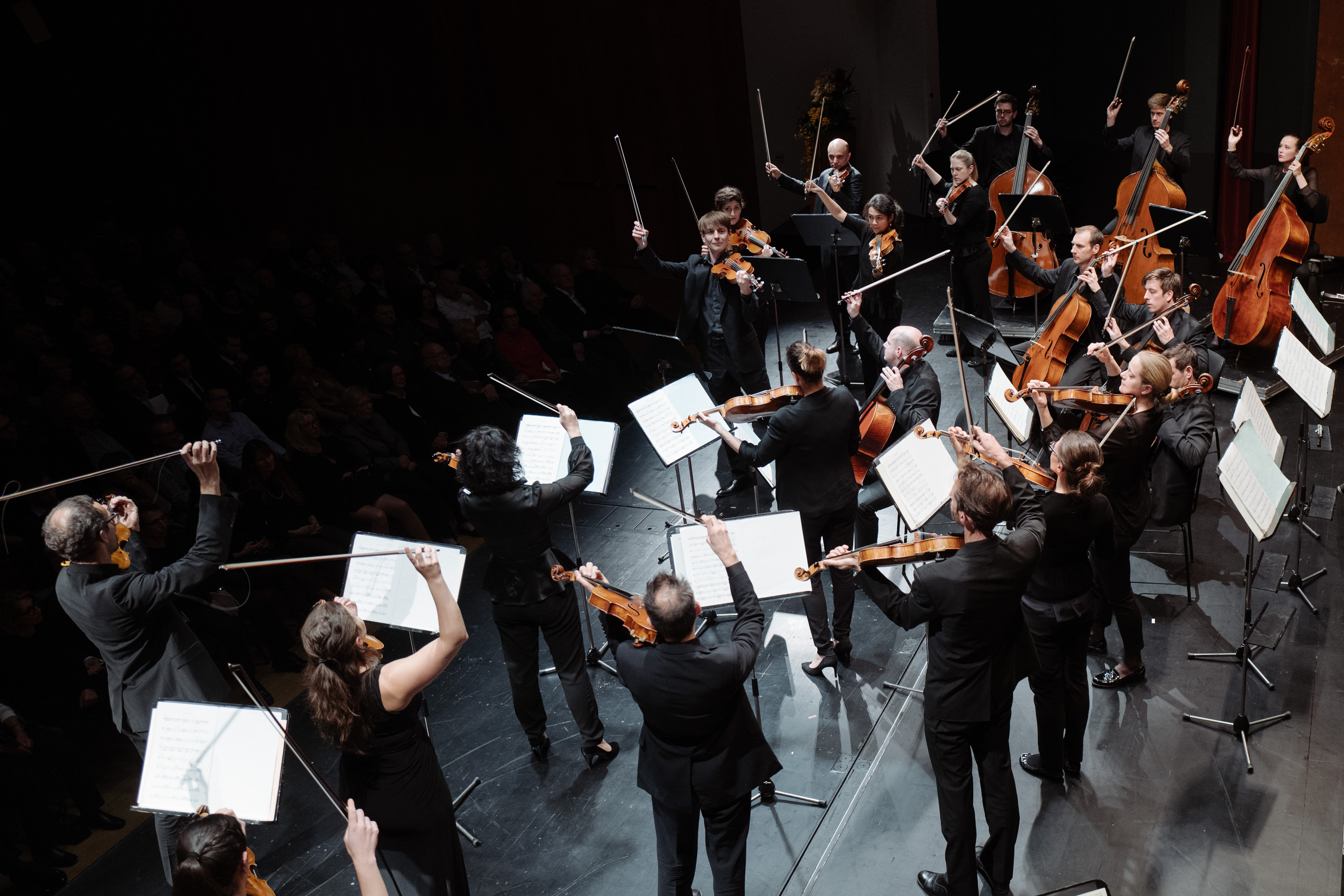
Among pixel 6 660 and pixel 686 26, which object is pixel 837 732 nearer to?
pixel 6 660

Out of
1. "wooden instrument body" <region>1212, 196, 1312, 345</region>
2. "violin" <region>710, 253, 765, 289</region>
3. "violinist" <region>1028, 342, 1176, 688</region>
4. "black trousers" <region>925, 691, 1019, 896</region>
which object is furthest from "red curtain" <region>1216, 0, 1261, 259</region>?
"black trousers" <region>925, 691, 1019, 896</region>

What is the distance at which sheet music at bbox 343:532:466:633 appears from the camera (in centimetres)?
377

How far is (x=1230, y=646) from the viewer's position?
14.5 feet

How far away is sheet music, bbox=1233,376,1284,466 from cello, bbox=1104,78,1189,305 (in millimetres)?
2652

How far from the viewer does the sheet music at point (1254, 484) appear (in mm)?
3584

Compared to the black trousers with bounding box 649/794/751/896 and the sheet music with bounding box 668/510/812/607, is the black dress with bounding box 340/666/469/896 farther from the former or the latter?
the sheet music with bounding box 668/510/812/607

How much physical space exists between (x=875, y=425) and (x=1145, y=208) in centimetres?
376

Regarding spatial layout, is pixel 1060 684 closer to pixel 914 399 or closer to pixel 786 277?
pixel 914 399

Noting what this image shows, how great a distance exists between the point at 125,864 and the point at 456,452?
7.25 ft

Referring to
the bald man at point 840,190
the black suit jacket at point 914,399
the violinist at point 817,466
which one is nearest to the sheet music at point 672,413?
the violinist at point 817,466

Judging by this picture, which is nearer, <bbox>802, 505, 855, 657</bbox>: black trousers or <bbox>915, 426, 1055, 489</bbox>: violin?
<bbox>915, 426, 1055, 489</bbox>: violin

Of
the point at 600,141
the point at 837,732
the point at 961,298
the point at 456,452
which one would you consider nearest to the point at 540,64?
the point at 600,141

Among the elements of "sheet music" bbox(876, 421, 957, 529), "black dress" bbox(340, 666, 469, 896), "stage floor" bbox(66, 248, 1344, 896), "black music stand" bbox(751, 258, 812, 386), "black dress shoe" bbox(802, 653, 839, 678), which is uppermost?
"black music stand" bbox(751, 258, 812, 386)

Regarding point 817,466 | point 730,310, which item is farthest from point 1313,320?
point 730,310
